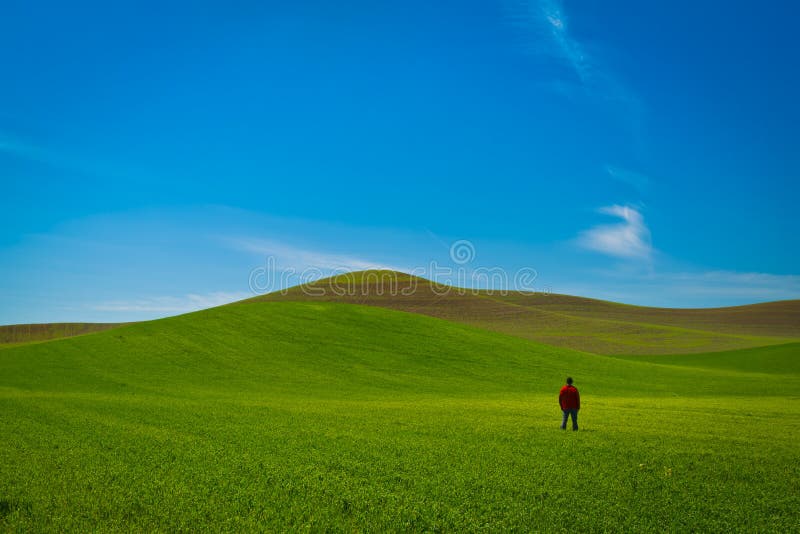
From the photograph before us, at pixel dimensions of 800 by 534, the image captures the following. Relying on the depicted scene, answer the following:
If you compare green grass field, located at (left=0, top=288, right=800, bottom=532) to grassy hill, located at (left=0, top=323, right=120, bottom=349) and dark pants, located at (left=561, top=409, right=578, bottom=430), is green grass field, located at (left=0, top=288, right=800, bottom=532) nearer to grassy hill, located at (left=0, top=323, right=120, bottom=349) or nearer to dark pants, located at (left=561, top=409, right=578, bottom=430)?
dark pants, located at (left=561, top=409, right=578, bottom=430)

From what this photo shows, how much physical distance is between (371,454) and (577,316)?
89971 millimetres

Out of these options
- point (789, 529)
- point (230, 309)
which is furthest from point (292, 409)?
point (230, 309)

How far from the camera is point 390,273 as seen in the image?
420 feet

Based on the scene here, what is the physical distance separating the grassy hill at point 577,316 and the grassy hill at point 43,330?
33.4 metres

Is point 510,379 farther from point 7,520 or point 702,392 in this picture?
point 7,520

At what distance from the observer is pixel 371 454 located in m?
14.1

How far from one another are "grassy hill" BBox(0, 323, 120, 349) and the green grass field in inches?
2531

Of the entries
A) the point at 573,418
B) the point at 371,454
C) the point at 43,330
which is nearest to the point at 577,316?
the point at 573,418

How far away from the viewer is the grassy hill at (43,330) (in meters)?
93.8

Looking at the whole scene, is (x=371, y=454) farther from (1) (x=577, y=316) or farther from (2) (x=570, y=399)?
(1) (x=577, y=316)

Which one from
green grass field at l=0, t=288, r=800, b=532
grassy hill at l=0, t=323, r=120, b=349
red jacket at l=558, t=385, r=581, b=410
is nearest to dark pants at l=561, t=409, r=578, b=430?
red jacket at l=558, t=385, r=581, b=410

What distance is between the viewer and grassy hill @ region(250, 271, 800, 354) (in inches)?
2953

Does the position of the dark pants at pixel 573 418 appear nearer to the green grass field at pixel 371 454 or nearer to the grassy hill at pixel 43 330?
the green grass field at pixel 371 454

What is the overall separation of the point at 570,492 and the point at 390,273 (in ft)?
386
